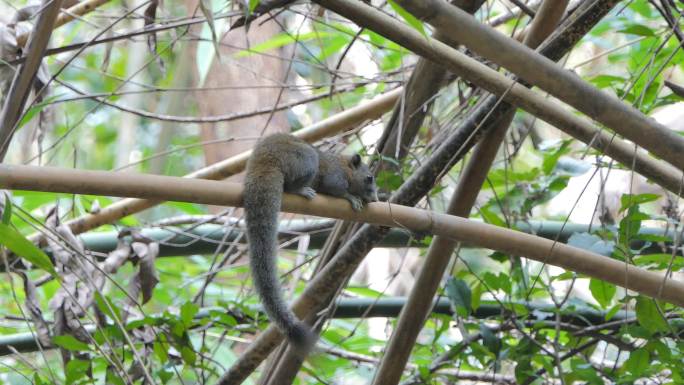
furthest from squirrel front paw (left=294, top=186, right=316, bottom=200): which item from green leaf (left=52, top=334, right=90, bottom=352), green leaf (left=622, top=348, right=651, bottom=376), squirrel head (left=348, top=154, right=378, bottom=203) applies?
green leaf (left=622, top=348, right=651, bottom=376)

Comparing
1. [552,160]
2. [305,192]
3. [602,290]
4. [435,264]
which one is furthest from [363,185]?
[602,290]

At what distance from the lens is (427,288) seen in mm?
2264

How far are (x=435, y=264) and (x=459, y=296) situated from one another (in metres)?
0.15

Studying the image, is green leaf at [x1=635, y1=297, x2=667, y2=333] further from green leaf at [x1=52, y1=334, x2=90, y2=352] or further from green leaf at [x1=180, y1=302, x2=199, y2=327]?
green leaf at [x1=52, y1=334, x2=90, y2=352]

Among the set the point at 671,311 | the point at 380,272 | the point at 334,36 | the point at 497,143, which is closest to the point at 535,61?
the point at 497,143

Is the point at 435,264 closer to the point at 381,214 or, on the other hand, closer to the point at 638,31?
the point at 381,214

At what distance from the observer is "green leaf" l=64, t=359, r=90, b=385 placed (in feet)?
6.97

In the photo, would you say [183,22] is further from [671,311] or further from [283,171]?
[671,311]

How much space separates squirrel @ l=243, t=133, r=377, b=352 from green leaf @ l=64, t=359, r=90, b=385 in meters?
0.55

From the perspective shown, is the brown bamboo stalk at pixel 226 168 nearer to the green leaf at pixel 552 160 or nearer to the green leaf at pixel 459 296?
the green leaf at pixel 552 160

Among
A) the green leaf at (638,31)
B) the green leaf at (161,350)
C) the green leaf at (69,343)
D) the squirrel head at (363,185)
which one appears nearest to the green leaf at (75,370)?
the green leaf at (69,343)

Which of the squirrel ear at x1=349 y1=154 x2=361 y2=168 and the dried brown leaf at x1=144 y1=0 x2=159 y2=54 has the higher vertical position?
the squirrel ear at x1=349 y1=154 x2=361 y2=168

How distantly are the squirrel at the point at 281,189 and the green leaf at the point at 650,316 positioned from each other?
2.49 feet

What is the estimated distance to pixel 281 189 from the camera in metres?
2.19
